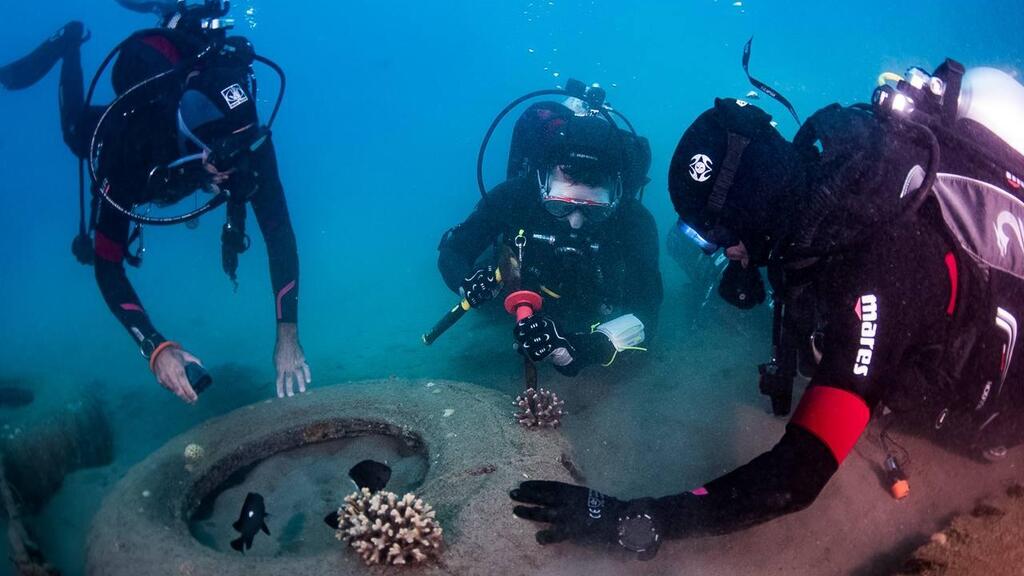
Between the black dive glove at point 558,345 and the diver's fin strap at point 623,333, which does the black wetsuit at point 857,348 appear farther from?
the diver's fin strap at point 623,333

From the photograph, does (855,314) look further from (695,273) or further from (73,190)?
(73,190)

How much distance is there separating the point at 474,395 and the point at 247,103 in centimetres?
410

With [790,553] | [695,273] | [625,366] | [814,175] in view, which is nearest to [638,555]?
[790,553]

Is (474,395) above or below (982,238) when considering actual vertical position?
below

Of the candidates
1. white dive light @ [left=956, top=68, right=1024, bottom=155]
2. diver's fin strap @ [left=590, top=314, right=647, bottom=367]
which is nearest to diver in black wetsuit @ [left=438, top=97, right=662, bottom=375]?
diver's fin strap @ [left=590, top=314, right=647, bottom=367]

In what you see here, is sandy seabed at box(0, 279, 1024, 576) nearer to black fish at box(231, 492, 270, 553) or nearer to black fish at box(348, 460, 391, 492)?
black fish at box(348, 460, 391, 492)

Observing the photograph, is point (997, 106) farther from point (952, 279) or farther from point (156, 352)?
point (156, 352)

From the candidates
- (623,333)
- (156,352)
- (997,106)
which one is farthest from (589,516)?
(156,352)

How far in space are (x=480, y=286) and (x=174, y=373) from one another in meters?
3.36

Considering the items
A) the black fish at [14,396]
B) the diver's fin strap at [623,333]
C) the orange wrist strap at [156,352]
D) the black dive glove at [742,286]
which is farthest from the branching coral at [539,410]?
the black fish at [14,396]

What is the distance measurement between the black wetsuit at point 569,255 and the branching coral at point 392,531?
162 inches

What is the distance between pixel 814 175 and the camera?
2.85 m

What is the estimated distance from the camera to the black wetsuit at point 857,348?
106 inches

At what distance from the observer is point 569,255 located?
748 centimetres
